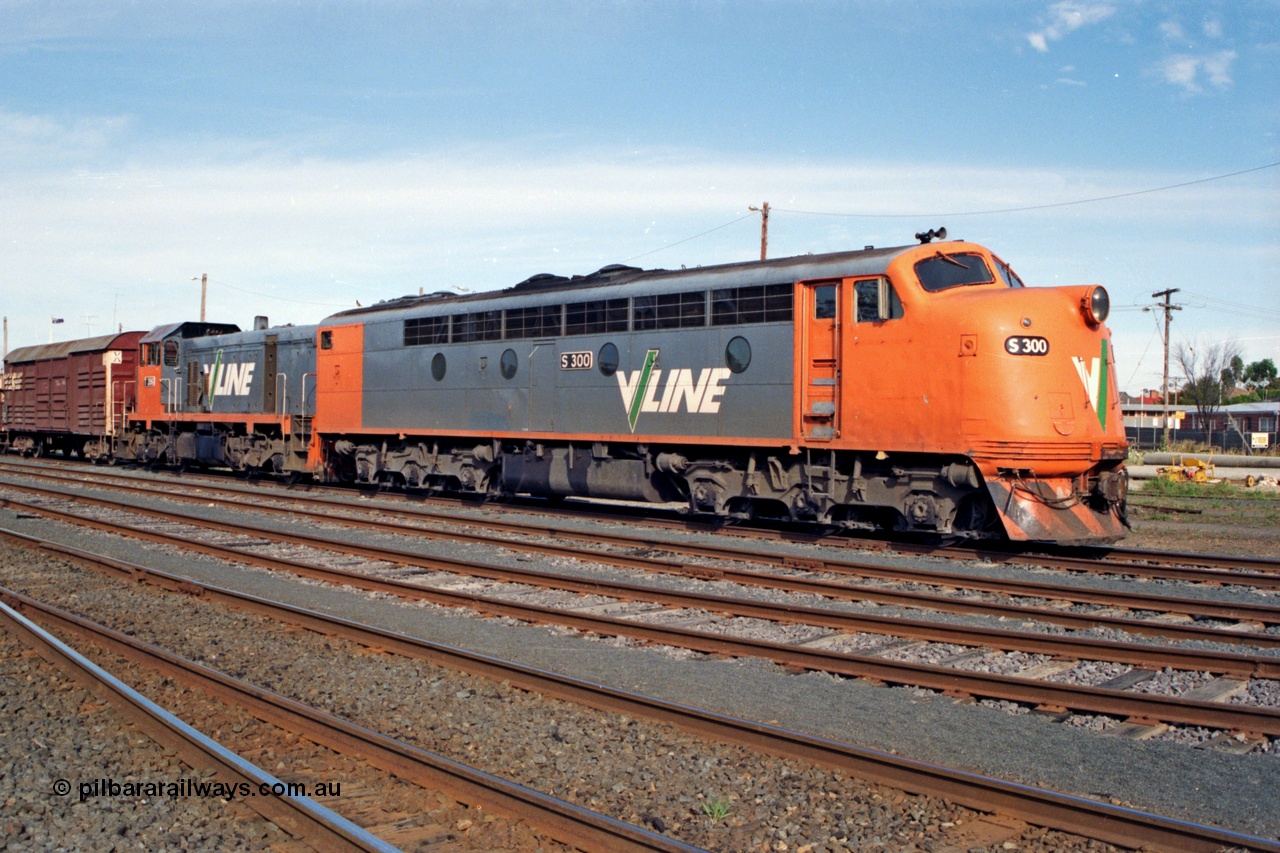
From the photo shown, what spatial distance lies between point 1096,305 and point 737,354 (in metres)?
4.58

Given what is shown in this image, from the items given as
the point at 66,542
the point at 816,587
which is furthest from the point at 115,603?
the point at 816,587

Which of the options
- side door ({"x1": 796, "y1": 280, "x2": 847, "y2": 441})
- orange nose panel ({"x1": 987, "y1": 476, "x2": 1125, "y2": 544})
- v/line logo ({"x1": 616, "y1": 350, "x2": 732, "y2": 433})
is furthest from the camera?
v/line logo ({"x1": 616, "y1": 350, "x2": 732, "y2": 433})

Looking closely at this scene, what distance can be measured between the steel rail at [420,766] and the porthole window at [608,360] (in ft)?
29.9

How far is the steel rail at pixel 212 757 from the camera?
4172 millimetres

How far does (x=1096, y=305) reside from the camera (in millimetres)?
12188

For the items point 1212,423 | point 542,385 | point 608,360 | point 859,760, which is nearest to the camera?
point 859,760

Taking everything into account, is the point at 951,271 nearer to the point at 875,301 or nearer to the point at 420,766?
the point at 875,301

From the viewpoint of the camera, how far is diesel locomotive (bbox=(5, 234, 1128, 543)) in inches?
468

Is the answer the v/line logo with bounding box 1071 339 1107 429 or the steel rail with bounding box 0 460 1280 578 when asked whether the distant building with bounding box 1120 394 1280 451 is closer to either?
the steel rail with bounding box 0 460 1280 578

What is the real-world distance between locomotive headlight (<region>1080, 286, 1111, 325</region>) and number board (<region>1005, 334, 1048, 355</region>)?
788 mm

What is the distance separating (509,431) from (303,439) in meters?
7.97

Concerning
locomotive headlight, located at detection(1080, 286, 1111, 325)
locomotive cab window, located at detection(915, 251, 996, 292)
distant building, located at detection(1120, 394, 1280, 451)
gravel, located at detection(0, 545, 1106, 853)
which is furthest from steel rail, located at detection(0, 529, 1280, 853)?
distant building, located at detection(1120, 394, 1280, 451)

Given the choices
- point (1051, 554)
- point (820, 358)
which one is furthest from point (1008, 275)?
point (1051, 554)

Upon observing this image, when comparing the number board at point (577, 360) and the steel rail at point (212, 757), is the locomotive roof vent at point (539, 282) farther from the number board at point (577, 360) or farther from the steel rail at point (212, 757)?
the steel rail at point (212, 757)
